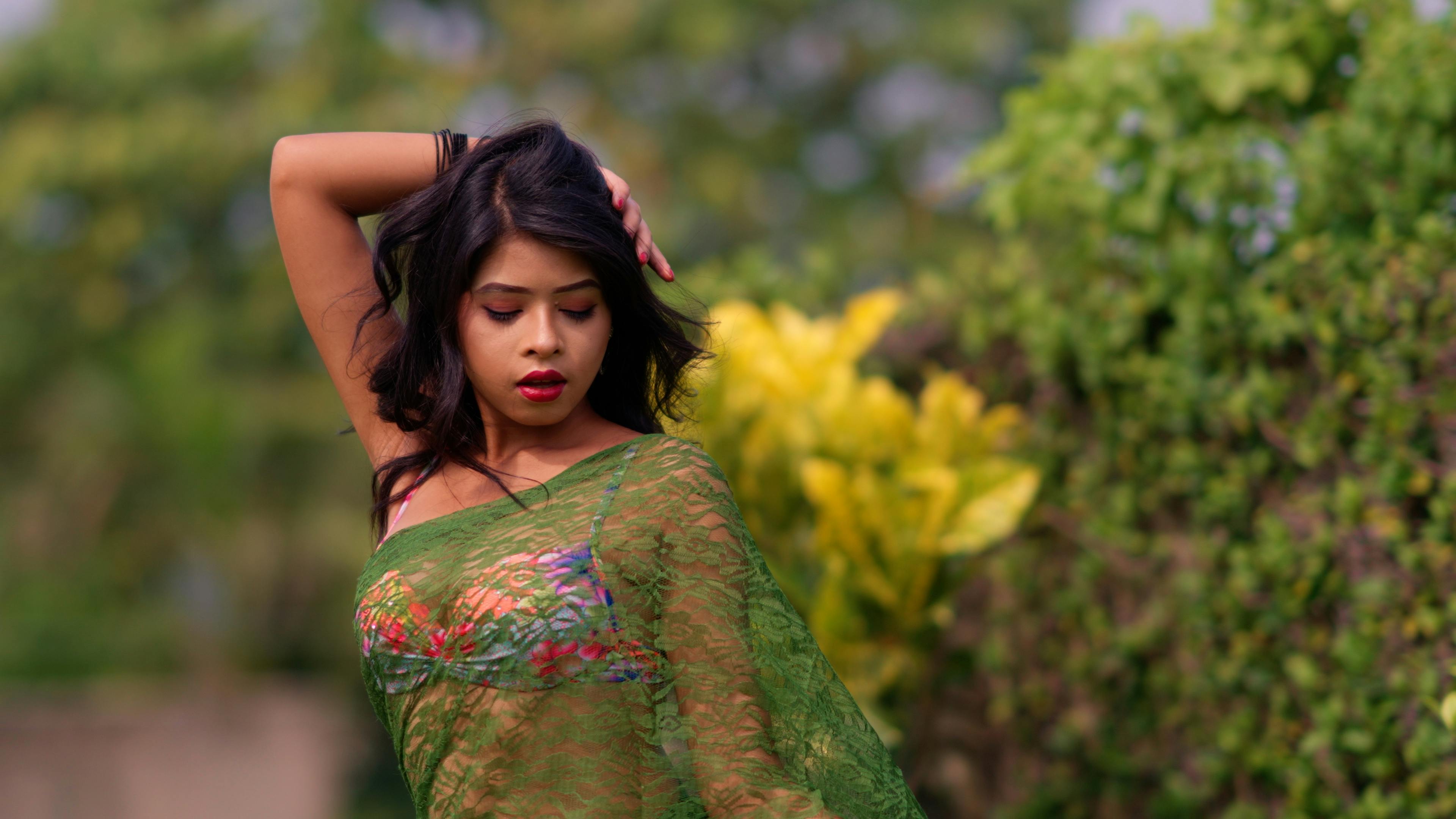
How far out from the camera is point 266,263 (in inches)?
526

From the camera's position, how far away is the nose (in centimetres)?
168

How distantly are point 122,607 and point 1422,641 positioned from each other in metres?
12.6

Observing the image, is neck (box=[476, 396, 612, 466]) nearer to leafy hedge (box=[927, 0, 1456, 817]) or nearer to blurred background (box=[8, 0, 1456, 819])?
blurred background (box=[8, 0, 1456, 819])

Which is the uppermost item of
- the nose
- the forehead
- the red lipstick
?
the forehead

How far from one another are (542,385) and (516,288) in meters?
0.13

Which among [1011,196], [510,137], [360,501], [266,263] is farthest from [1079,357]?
[266,263]

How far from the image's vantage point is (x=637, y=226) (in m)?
1.82

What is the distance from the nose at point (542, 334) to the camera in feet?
5.51

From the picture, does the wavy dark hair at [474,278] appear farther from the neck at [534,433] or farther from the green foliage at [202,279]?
the green foliage at [202,279]

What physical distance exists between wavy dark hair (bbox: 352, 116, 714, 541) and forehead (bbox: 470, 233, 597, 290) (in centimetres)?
1

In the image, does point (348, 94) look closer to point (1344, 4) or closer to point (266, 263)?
point (266, 263)

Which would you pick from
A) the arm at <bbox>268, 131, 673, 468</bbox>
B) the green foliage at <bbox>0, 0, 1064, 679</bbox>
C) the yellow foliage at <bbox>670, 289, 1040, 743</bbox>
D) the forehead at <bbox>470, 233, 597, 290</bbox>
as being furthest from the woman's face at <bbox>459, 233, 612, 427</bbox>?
the green foliage at <bbox>0, 0, 1064, 679</bbox>

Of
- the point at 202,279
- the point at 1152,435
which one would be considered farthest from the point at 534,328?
the point at 202,279

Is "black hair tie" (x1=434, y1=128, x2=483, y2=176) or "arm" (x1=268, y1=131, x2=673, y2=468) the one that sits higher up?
"black hair tie" (x1=434, y1=128, x2=483, y2=176)
